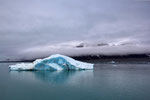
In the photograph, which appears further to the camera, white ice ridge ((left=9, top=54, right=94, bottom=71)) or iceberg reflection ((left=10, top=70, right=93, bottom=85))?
white ice ridge ((left=9, top=54, right=94, bottom=71))

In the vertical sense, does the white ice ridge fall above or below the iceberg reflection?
above

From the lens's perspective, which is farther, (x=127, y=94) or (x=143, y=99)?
(x=127, y=94)

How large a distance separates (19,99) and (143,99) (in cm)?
575

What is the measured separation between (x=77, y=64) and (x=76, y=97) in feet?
42.4

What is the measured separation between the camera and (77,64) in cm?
2009

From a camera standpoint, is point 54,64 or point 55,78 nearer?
point 55,78

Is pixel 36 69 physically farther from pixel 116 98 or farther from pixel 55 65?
pixel 116 98

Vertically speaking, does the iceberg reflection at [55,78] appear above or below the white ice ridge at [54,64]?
below

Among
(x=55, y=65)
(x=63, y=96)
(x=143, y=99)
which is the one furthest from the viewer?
(x=55, y=65)

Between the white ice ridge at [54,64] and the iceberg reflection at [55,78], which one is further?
the white ice ridge at [54,64]

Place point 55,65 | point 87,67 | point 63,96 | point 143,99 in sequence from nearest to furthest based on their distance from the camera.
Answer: point 143,99 < point 63,96 < point 55,65 < point 87,67

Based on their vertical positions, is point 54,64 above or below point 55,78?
above

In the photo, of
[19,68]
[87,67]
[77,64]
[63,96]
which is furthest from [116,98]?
[19,68]

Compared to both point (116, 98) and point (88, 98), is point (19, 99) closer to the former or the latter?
point (88, 98)
